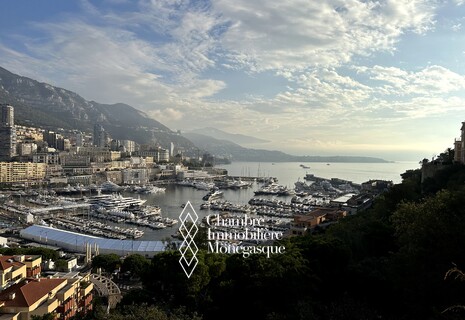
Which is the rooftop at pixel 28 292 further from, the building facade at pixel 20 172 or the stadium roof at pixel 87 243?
the building facade at pixel 20 172

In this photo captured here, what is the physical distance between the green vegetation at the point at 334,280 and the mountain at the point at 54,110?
63.8m

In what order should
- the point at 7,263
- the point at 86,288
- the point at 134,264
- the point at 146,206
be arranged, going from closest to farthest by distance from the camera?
the point at 86,288 → the point at 7,263 → the point at 134,264 → the point at 146,206

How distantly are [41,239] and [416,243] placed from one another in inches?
545

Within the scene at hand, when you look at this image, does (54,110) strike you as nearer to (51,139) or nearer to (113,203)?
(51,139)

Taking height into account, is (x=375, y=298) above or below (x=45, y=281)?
above

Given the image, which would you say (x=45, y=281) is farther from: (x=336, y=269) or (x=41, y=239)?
(x=41, y=239)

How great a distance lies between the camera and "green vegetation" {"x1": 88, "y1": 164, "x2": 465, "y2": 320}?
372cm

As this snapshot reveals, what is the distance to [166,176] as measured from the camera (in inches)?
1842

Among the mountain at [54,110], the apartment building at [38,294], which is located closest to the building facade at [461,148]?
the apartment building at [38,294]

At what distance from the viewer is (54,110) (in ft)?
284

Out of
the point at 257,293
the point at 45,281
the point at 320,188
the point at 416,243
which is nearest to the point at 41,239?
the point at 45,281

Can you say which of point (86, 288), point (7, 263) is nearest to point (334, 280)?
point (86, 288)

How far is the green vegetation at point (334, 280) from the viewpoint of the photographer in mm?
3717

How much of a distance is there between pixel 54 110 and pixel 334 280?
304ft
